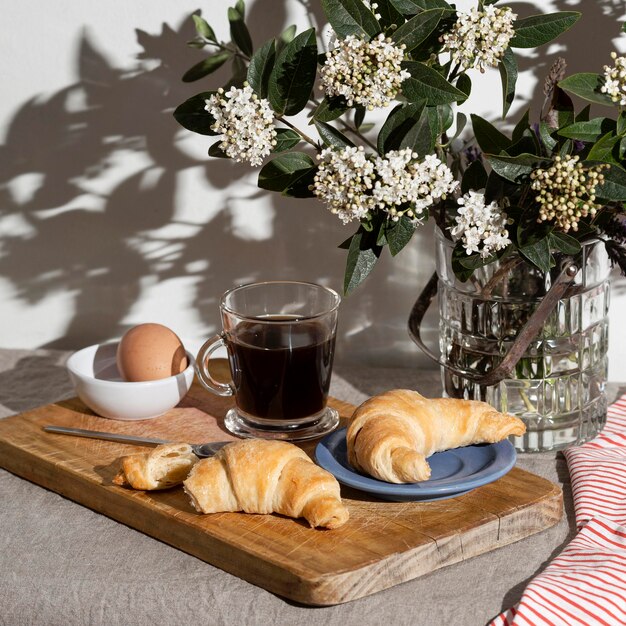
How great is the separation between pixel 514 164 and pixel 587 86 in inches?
3.9

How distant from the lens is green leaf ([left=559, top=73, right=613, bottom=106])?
0.91 meters

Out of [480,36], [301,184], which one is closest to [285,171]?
[301,184]

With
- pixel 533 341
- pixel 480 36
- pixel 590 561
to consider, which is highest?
pixel 480 36

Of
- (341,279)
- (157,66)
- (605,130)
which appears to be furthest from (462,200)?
(157,66)

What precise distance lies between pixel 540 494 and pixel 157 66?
2.47 feet

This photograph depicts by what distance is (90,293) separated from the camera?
56.7 inches

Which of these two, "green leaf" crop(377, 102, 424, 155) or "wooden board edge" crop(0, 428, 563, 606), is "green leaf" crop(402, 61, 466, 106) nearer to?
"green leaf" crop(377, 102, 424, 155)

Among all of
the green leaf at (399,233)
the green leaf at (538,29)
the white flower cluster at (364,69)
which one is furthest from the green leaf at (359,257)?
the green leaf at (538,29)

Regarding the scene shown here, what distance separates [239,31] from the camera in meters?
1.17

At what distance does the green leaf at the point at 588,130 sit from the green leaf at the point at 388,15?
18 centimetres

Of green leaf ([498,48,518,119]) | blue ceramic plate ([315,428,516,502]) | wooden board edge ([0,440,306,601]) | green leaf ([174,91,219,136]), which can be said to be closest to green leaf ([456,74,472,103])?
green leaf ([498,48,518,119])

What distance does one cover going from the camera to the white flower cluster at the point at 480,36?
35.6 inches

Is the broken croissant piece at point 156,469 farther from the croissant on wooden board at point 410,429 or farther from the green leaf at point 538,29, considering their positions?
the green leaf at point 538,29

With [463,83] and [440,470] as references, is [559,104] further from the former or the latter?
[440,470]
